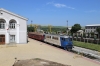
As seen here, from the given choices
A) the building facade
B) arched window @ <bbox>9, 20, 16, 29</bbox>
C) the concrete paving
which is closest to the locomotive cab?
the concrete paving

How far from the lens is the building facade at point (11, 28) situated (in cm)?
3891

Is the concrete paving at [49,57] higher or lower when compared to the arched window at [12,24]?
lower

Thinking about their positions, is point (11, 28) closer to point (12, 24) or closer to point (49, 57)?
point (12, 24)

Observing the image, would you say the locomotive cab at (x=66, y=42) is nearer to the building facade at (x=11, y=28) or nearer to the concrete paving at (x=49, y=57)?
the concrete paving at (x=49, y=57)

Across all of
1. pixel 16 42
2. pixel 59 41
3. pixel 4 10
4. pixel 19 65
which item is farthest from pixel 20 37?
pixel 19 65

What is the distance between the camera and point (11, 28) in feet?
131

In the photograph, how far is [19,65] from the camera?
14.1 meters

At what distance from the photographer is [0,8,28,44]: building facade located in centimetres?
3891

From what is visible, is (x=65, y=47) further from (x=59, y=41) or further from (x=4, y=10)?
(x=4, y=10)

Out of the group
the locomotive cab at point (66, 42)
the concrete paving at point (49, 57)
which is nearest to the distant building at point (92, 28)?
the locomotive cab at point (66, 42)

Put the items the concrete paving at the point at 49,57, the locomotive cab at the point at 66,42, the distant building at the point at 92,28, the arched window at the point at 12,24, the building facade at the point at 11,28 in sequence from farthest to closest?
the distant building at the point at 92,28 → the arched window at the point at 12,24 → the building facade at the point at 11,28 → the locomotive cab at the point at 66,42 → the concrete paving at the point at 49,57

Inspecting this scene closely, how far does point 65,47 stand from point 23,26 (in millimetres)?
13667

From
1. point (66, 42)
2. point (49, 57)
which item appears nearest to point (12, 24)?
point (66, 42)

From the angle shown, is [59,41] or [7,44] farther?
[7,44]
